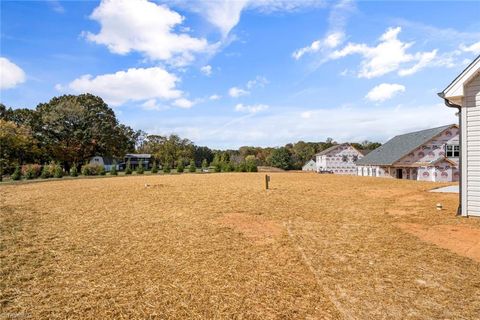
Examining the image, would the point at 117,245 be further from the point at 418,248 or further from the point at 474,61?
the point at 474,61

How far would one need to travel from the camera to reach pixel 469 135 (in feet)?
28.4

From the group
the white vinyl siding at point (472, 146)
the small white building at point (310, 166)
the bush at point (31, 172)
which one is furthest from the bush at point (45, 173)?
the small white building at point (310, 166)

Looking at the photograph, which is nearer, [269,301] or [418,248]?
[269,301]

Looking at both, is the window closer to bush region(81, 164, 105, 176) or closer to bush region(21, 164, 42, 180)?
bush region(81, 164, 105, 176)

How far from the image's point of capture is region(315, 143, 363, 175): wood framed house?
57531 millimetres

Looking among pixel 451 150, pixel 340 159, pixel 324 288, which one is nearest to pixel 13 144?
pixel 324 288

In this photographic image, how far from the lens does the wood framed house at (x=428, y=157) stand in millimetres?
32438

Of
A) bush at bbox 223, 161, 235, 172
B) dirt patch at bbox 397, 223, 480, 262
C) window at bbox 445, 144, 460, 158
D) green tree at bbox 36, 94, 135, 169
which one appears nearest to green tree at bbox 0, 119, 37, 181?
green tree at bbox 36, 94, 135, 169

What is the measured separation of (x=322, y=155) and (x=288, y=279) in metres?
56.5

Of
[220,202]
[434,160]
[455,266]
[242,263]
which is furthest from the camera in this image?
[434,160]

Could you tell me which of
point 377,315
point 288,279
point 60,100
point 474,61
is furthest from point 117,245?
point 60,100

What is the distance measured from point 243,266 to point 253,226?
9.95ft

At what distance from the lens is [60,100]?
48.5 metres

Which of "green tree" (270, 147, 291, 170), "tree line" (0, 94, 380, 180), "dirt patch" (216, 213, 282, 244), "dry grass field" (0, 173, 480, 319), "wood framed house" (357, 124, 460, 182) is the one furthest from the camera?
"green tree" (270, 147, 291, 170)
